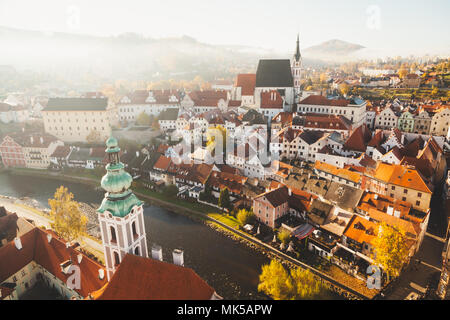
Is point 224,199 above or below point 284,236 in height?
above

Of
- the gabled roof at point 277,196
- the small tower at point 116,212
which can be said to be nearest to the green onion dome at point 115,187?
the small tower at point 116,212

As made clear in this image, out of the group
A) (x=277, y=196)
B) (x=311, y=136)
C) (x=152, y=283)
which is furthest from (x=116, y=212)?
(x=311, y=136)

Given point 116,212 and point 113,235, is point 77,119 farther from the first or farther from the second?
point 116,212

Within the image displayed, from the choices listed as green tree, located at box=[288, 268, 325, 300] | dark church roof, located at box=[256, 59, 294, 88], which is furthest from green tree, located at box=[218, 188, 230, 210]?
dark church roof, located at box=[256, 59, 294, 88]

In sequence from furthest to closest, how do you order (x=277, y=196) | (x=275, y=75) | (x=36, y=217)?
(x=275, y=75) → (x=36, y=217) → (x=277, y=196)

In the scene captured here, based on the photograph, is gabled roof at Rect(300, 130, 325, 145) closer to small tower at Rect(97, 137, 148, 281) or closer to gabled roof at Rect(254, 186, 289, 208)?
gabled roof at Rect(254, 186, 289, 208)
